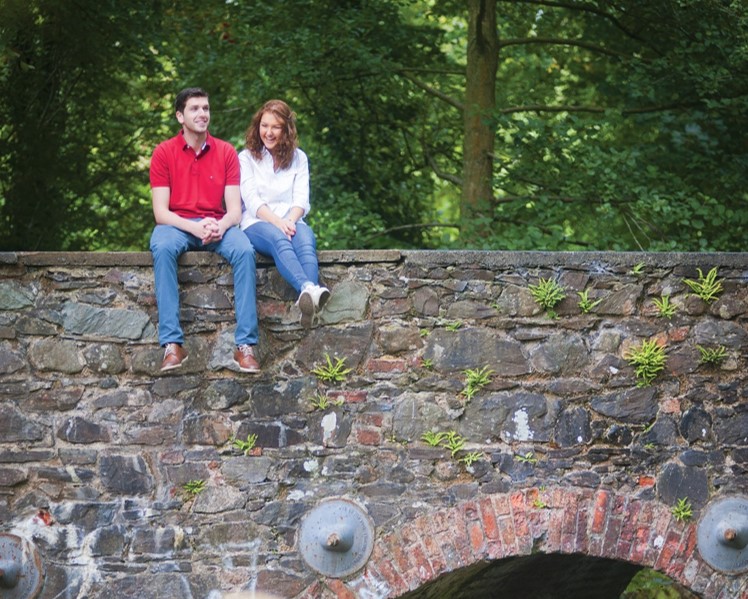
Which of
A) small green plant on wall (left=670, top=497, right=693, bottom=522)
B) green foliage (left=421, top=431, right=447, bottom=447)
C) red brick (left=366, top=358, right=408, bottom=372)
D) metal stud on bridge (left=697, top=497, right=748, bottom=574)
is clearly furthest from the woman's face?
metal stud on bridge (left=697, top=497, right=748, bottom=574)

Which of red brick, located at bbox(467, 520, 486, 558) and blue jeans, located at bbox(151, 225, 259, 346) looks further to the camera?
red brick, located at bbox(467, 520, 486, 558)

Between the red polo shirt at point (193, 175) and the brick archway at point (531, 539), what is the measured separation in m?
1.96

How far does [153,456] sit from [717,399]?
2948 millimetres

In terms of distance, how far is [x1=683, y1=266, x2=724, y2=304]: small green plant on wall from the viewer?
6387 millimetres

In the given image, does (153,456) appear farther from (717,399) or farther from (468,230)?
(468,230)

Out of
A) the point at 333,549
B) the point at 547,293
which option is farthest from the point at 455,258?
the point at 333,549

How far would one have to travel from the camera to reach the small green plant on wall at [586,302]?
6398 mm

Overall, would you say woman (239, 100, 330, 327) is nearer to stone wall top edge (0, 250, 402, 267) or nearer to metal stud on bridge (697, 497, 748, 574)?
stone wall top edge (0, 250, 402, 267)

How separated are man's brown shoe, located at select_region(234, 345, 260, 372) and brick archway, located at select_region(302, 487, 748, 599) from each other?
112cm

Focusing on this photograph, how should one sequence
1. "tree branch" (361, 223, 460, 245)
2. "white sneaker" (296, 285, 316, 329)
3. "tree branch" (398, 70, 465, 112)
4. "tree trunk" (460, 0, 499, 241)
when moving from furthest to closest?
"tree branch" (398, 70, 465, 112)
"tree branch" (361, 223, 460, 245)
"tree trunk" (460, 0, 499, 241)
"white sneaker" (296, 285, 316, 329)

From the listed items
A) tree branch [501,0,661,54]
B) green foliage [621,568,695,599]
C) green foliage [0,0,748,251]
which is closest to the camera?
green foliage [0,0,748,251]

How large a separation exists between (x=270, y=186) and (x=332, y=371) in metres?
1.02

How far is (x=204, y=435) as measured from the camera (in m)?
6.36

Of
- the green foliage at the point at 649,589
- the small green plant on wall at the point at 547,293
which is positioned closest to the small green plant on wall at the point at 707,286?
the small green plant on wall at the point at 547,293
